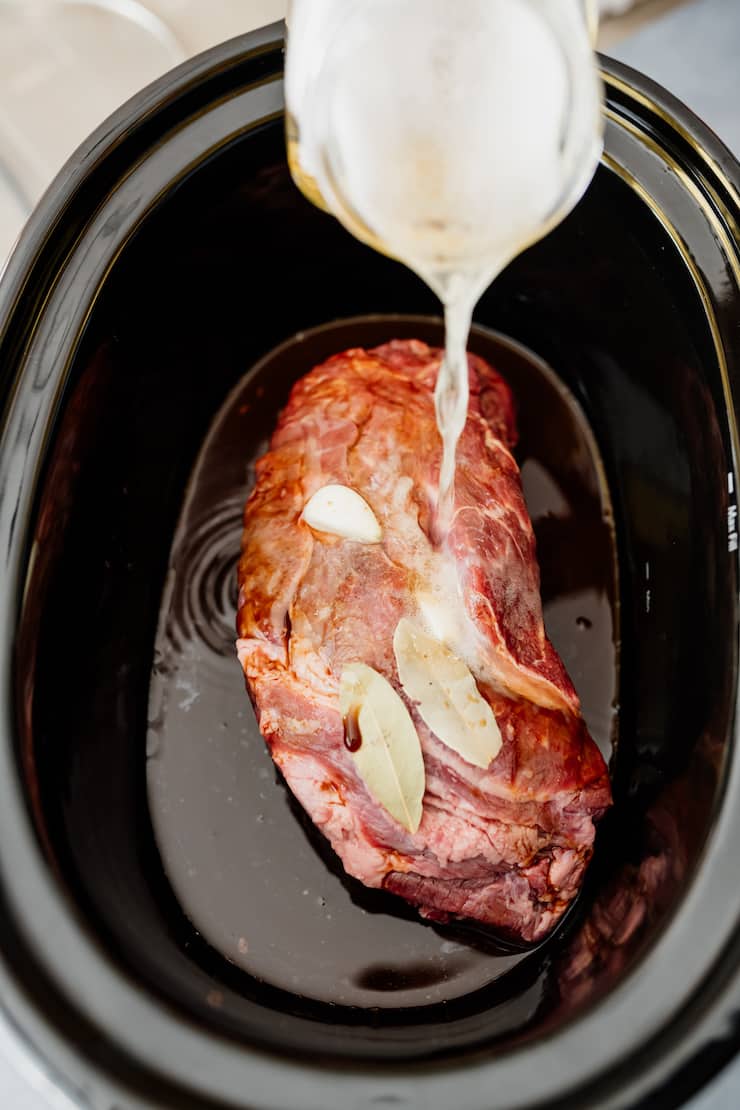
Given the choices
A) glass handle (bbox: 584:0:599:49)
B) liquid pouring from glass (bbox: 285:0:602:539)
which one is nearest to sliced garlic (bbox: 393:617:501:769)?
liquid pouring from glass (bbox: 285:0:602:539)

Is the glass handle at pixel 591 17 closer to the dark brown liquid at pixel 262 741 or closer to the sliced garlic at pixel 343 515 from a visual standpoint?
the sliced garlic at pixel 343 515

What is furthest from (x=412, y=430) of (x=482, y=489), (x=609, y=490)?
(x=609, y=490)

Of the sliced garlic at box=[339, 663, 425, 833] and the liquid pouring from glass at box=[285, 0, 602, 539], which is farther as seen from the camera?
the sliced garlic at box=[339, 663, 425, 833]

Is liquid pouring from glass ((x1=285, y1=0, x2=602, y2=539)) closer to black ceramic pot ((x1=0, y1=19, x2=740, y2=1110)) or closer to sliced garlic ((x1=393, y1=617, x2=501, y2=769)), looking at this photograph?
black ceramic pot ((x1=0, y1=19, x2=740, y2=1110))

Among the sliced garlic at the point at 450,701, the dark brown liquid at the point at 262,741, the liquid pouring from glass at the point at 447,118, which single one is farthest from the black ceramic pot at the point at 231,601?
the liquid pouring from glass at the point at 447,118

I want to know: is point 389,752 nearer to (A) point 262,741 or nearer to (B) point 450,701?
(B) point 450,701

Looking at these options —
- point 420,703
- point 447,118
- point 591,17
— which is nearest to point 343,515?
point 420,703

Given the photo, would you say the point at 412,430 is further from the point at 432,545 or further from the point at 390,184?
the point at 390,184
